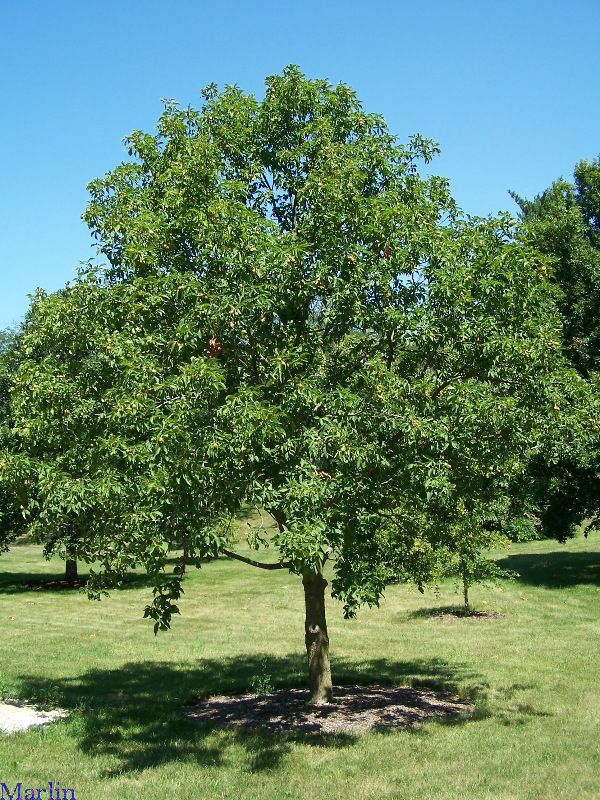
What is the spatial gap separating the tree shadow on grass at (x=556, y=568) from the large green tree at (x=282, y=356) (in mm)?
17841

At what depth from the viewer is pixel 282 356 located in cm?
939

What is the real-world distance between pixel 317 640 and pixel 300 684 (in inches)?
108

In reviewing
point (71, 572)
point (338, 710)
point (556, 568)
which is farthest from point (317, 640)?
point (71, 572)

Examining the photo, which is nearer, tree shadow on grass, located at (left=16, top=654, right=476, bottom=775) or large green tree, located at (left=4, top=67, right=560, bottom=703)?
large green tree, located at (left=4, top=67, right=560, bottom=703)

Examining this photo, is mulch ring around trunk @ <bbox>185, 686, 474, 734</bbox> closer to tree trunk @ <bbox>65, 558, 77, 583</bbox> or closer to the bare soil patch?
the bare soil patch

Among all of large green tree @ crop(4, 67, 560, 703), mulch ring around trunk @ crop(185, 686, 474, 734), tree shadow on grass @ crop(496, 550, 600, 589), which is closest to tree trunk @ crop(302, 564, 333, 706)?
mulch ring around trunk @ crop(185, 686, 474, 734)

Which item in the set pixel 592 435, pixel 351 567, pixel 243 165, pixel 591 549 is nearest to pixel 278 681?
pixel 351 567

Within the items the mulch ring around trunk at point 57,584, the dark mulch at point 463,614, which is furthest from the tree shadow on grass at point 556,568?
the mulch ring around trunk at point 57,584

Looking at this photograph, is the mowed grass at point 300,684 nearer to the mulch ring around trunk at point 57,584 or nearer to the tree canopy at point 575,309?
the tree canopy at point 575,309

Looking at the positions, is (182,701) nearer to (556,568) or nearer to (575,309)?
(575,309)

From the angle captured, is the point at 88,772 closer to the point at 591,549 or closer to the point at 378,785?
the point at 378,785

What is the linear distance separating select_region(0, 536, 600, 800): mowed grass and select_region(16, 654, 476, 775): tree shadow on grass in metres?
0.05

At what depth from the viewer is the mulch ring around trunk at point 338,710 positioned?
11.7m

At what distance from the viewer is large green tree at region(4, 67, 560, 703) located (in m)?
8.94
